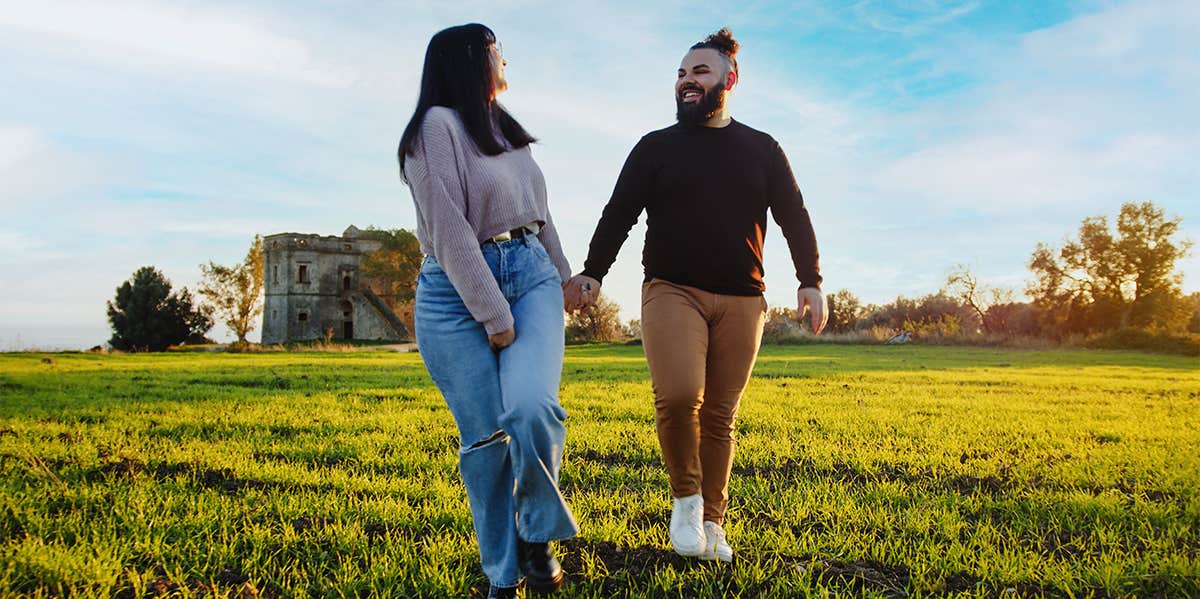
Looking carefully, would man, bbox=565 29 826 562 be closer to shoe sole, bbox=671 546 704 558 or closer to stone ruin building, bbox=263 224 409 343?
shoe sole, bbox=671 546 704 558

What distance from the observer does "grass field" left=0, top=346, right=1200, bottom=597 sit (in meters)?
3.56

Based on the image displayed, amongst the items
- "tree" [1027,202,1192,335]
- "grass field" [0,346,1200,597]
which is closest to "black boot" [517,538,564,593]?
"grass field" [0,346,1200,597]

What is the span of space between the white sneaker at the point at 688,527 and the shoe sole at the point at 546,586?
753 mm

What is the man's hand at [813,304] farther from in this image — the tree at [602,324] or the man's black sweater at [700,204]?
the tree at [602,324]

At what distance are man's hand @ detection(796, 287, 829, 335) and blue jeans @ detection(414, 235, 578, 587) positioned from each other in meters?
1.77

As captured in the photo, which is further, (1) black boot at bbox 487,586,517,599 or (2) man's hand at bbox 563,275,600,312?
(2) man's hand at bbox 563,275,600,312

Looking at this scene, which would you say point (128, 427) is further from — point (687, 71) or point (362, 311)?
point (362, 311)

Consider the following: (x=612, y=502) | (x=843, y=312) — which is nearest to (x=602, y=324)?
(x=843, y=312)

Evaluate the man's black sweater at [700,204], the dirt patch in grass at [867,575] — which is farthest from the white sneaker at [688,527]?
the man's black sweater at [700,204]

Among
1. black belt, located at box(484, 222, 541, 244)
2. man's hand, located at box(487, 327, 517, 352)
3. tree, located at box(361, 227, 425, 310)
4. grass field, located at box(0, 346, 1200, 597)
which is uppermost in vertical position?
tree, located at box(361, 227, 425, 310)

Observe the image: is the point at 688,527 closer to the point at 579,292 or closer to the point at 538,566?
the point at 538,566

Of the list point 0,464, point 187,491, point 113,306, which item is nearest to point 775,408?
point 187,491

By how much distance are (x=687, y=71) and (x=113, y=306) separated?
5519 cm

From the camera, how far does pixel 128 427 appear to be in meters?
7.90
